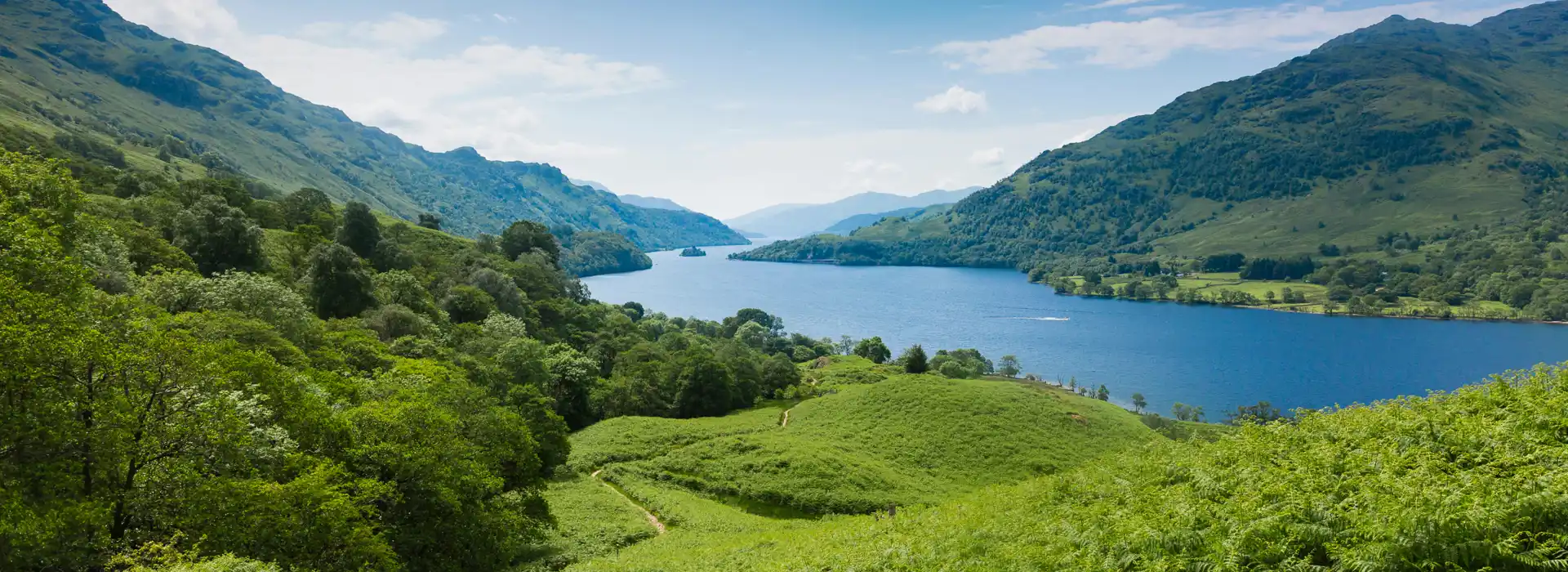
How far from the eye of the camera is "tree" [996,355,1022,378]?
136 metres

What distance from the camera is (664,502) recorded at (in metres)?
42.1

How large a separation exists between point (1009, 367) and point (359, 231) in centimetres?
11504

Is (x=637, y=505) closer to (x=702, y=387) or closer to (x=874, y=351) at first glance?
(x=702, y=387)

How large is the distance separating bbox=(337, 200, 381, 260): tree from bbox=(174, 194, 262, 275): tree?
19.1 meters

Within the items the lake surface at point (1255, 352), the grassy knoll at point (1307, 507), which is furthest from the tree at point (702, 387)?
the lake surface at point (1255, 352)

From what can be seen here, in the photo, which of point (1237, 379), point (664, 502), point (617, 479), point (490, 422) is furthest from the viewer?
point (1237, 379)

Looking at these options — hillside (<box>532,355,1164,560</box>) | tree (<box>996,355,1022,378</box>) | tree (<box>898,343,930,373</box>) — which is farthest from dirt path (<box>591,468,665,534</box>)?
tree (<box>996,355,1022,378</box>)

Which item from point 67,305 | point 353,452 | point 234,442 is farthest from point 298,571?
point 67,305

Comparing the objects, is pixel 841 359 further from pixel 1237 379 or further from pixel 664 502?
pixel 1237 379

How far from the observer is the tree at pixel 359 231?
88.0 m

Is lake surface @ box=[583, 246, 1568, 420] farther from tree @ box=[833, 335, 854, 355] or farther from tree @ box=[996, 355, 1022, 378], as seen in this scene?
tree @ box=[833, 335, 854, 355]

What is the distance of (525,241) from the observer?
13275 cm

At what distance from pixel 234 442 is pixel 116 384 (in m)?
3.16

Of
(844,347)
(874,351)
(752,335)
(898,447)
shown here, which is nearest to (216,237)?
(898,447)
